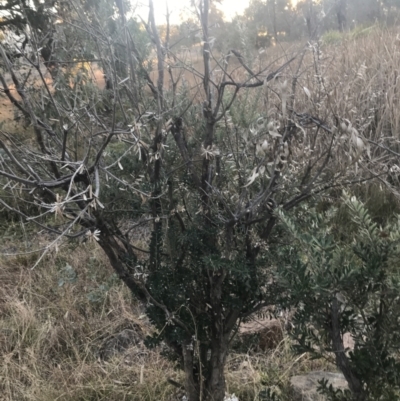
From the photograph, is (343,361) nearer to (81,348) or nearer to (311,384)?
(311,384)

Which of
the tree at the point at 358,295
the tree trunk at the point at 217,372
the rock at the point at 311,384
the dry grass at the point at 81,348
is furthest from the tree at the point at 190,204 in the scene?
the dry grass at the point at 81,348

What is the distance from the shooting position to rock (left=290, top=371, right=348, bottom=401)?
151cm

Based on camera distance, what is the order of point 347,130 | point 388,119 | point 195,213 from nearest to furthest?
point 347,130, point 195,213, point 388,119

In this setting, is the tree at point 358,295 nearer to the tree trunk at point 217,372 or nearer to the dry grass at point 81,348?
the tree trunk at point 217,372

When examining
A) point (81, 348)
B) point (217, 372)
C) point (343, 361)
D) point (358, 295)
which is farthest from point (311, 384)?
point (81, 348)

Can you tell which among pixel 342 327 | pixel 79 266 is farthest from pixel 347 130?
pixel 79 266

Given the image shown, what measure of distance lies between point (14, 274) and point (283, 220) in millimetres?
2324

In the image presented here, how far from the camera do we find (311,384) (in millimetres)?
1579

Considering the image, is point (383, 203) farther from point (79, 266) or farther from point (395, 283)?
point (395, 283)

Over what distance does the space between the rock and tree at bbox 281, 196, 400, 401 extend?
1.83ft

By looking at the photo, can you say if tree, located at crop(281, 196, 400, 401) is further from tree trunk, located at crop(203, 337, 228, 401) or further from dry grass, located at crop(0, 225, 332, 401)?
dry grass, located at crop(0, 225, 332, 401)

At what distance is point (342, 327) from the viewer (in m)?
0.97

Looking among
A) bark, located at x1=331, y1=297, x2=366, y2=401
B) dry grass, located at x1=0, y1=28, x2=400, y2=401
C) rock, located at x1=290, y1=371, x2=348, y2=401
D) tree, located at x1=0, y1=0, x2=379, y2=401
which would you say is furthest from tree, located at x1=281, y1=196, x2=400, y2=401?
rock, located at x1=290, y1=371, x2=348, y2=401

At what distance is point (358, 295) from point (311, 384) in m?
0.83
